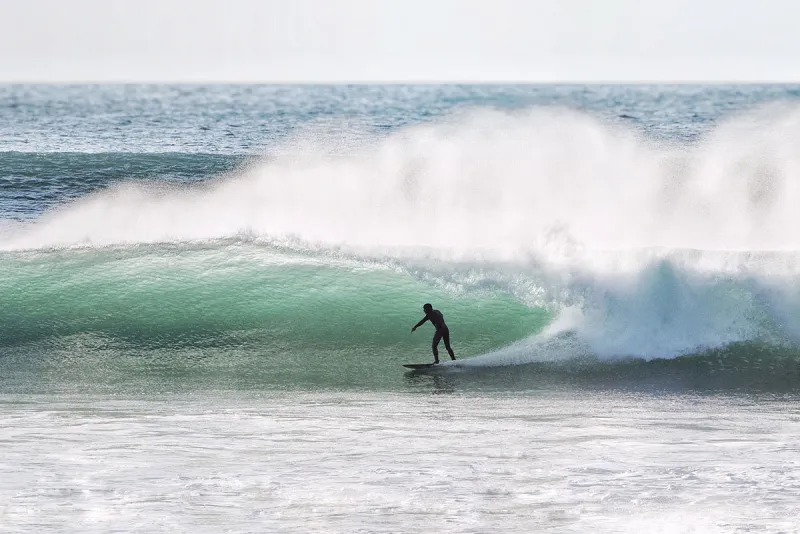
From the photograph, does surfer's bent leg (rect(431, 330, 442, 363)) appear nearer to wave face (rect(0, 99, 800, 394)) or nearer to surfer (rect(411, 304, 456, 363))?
surfer (rect(411, 304, 456, 363))

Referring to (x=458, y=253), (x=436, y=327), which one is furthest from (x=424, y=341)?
(x=458, y=253)

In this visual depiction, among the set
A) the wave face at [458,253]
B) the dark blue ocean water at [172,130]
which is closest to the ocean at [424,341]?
the wave face at [458,253]

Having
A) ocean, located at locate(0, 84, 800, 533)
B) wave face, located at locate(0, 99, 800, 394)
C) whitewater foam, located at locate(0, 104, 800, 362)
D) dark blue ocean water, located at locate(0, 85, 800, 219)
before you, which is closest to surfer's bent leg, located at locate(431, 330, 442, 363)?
ocean, located at locate(0, 84, 800, 533)

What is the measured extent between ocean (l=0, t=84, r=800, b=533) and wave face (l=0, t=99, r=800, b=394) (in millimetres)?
55

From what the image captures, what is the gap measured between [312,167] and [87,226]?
17.5 feet

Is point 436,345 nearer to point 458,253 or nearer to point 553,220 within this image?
point 458,253

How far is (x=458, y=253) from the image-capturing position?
15.2 metres

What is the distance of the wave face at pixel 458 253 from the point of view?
12.8m

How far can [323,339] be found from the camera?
13.0 m

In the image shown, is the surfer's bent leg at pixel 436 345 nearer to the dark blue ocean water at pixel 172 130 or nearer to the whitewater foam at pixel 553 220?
the whitewater foam at pixel 553 220

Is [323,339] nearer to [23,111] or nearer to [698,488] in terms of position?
[698,488]

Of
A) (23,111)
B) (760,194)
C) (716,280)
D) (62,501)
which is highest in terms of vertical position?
(23,111)

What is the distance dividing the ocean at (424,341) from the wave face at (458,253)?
0.06 m

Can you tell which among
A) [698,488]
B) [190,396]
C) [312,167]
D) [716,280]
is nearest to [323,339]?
[190,396]
